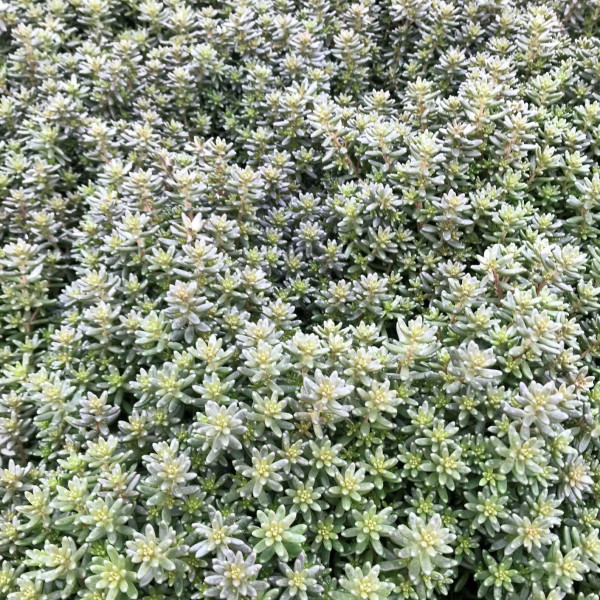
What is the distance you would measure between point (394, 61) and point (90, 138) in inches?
92.5

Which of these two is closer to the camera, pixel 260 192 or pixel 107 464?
pixel 107 464

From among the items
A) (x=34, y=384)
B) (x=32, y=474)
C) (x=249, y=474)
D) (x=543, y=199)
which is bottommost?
(x=32, y=474)

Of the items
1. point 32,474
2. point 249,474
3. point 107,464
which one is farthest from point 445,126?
point 32,474

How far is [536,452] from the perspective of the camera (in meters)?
2.63

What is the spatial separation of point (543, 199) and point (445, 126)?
2.54 feet

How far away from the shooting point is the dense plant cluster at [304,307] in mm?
2652

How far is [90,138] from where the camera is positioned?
161 inches

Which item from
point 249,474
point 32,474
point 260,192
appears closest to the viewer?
point 249,474

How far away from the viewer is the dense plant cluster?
2652 millimetres

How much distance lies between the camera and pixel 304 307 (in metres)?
3.64

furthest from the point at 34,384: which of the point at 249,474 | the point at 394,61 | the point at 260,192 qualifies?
the point at 394,61

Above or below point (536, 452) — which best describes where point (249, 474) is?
below

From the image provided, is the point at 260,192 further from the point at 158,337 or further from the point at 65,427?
the point at 65,427

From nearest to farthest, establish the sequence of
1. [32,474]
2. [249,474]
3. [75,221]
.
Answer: [249,474] → [32,474] → [75,221]
